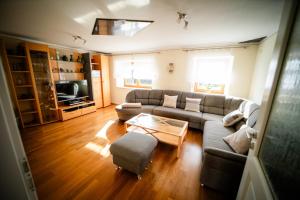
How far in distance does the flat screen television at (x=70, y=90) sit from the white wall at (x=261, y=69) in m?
4.76

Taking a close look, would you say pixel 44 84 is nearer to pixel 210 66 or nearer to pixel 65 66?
pixel 65 66

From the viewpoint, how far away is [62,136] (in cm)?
266

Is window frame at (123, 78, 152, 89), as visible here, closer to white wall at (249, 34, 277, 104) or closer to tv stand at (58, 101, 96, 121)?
tv stand at (58, 101, 96, 121)

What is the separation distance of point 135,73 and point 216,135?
12.0 ft

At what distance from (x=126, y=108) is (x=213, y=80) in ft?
8.79

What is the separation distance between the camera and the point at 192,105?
3.29 metres

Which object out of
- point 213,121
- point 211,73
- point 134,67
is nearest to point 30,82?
point 134,67

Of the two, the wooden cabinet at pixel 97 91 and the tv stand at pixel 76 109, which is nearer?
the tv stand at pixel 76 109

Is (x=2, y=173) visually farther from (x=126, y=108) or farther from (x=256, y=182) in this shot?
(x=126, y=108)

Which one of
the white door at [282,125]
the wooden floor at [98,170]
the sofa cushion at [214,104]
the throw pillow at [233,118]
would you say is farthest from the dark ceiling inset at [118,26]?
the sofa cushion at [214,104]

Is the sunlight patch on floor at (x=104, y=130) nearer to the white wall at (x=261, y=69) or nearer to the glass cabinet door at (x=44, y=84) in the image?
the glass cabinet door at (x=44, y=84)

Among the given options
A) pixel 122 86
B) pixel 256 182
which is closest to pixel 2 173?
pixel 256 182

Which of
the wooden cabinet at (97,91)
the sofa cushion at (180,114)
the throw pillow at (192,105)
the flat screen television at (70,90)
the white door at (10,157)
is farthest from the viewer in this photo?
the wooden cabinet at (97,91)

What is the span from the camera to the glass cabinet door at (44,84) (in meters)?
3.18
